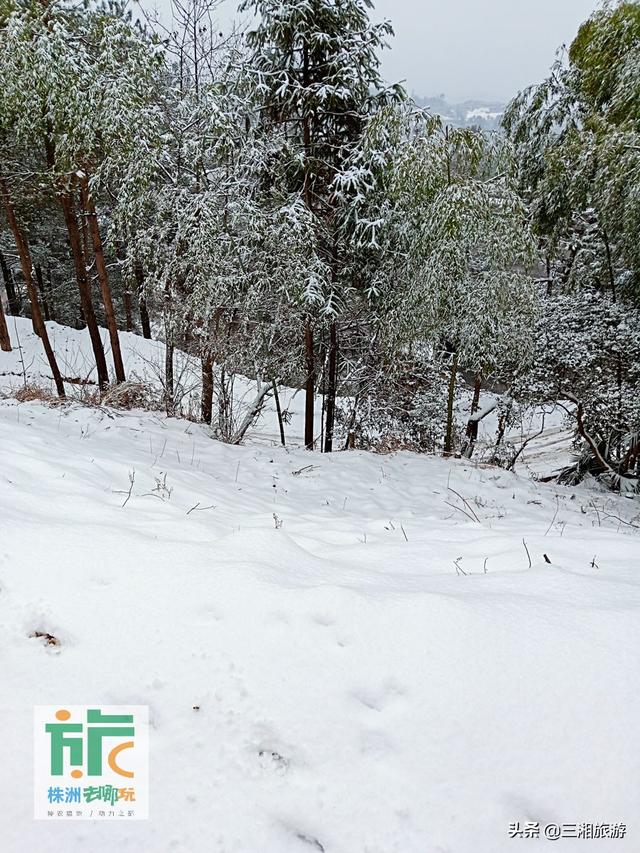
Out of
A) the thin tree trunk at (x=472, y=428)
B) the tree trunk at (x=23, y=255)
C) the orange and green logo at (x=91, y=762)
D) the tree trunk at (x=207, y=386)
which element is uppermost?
the tree trunk at (x=23, y=255)

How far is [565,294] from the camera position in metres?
8.23

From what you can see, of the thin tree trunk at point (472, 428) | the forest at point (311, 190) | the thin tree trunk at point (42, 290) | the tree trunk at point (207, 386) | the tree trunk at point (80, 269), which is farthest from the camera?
the thin tree trunk at point (42, 290)

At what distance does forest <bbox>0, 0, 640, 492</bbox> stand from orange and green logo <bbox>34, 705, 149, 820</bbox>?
16.3 ft

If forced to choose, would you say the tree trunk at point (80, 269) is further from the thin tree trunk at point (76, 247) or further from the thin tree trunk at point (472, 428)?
the thin tree trunk at point (472, 428)

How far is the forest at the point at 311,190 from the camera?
5.78 m

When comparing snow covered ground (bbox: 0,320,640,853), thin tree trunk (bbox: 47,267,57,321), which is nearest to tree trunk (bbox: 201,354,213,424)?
snow covered ground (bbox: 0,320,640,853)

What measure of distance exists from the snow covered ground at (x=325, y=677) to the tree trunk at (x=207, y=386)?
423 centimetres

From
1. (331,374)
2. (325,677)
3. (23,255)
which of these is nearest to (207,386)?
(331,374)

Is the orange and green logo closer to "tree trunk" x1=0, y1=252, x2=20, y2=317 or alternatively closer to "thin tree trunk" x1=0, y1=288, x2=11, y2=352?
"thin tree trunk" x1=0, y1=288, x2=11, y2=352

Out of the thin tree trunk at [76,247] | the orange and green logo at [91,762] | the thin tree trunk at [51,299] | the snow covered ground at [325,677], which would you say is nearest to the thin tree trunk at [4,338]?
the thin tree trunk at [51,299]

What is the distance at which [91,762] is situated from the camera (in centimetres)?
123

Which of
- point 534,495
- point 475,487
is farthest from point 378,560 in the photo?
point 534,495

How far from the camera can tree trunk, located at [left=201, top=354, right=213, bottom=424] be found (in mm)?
6500

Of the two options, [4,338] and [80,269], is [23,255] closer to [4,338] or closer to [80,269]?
[80,269]
